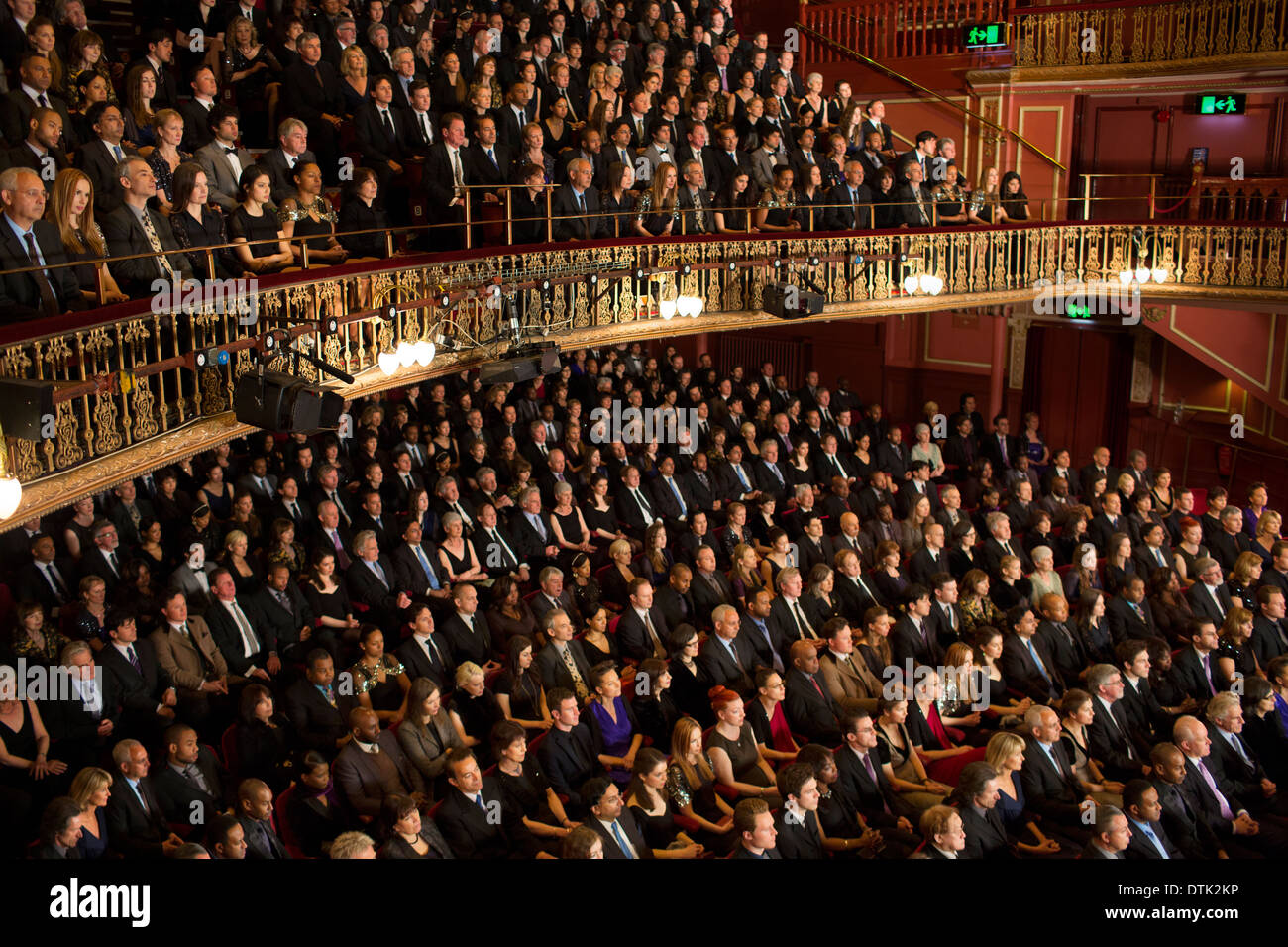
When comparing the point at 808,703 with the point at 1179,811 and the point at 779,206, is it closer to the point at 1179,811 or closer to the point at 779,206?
the point at 1179,811

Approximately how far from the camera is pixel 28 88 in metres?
6.29

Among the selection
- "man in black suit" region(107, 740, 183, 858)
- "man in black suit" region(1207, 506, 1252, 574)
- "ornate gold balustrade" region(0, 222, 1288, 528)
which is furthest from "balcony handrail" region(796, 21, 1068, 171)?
"man in black suit" region(107, 740, 183, 858)

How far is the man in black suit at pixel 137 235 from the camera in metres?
5.50

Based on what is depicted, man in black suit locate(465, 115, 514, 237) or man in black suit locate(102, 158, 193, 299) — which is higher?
man in black suit locate(465, 115, 514, 237)

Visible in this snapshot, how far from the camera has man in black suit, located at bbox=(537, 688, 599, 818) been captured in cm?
530

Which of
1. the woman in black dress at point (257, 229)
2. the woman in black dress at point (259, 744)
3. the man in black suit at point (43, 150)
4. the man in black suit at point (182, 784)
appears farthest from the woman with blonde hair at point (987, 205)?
the man in black suit at point (182, 784)

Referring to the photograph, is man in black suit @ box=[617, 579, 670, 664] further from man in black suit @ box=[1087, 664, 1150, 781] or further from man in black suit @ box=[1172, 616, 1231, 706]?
man in black suit @ box=[1172, 616, 1231, 706]

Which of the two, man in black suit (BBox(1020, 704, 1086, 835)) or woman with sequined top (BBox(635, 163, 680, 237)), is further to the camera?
woman with sequined top (BBox(635, 163, 680, 237))

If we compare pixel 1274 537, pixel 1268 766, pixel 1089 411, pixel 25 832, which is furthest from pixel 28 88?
pixel 1089 411

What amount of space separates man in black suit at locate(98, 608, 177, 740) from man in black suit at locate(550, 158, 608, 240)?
4086 millimetres

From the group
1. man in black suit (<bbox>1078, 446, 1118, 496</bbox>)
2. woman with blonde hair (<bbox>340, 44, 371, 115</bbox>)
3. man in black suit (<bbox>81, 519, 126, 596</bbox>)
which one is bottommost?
man in black suit (<bbox>1078, 446, 1118, 496</bbox>)

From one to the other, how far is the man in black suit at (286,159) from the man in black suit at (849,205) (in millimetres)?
4487
